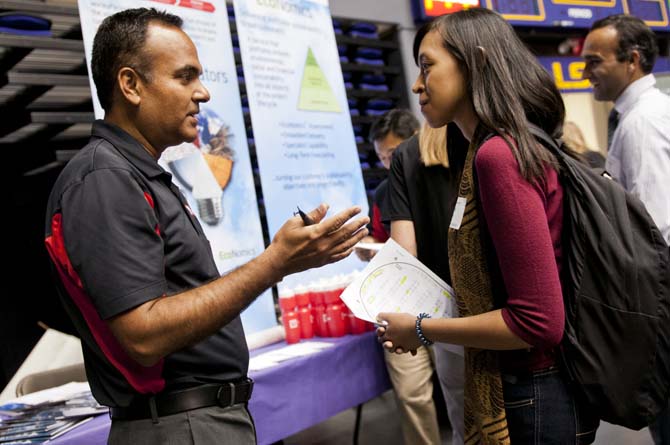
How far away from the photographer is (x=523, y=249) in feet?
3.86

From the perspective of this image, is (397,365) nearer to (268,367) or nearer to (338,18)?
(268,367)

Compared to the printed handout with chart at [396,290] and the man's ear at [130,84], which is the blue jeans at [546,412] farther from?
the man's ear at [130,84]

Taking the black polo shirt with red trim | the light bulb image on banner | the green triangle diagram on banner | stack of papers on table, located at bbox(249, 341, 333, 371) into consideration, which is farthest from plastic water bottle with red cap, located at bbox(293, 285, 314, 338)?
the black polo shirt with red trim

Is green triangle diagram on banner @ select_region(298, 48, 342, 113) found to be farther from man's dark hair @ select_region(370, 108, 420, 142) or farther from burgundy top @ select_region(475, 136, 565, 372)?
burgundy top @ select_region(475, 136, 565, 372)

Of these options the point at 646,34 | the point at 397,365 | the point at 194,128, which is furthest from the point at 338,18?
the point at 194,128

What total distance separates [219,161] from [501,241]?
5.79 ft

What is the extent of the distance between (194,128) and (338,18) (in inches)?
162

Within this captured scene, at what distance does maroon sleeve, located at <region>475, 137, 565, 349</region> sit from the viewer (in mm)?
1179

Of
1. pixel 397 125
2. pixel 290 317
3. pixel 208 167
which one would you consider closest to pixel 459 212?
pixel 290 317

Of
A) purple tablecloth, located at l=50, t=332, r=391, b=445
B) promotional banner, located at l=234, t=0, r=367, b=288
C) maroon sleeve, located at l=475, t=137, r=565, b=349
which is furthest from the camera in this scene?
promotional banner, located at l=234, t=0, r=367, b=288

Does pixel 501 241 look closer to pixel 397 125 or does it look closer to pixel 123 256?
pixel 123 256

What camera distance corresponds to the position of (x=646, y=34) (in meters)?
2.71

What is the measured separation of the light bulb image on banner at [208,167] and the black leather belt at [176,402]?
56.2 inches

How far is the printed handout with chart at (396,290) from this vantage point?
59.0 inches
